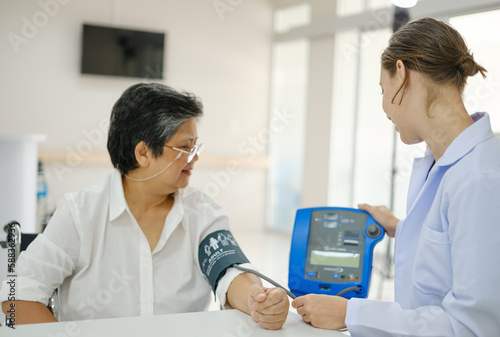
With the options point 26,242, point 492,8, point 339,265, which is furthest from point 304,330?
point 492,8

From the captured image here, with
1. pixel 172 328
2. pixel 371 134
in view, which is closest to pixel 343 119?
pixel 371 134

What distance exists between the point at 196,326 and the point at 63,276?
0.53 metres

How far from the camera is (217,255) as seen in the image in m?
1.67

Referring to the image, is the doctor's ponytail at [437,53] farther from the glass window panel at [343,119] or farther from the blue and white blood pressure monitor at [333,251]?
the glass window panel at [343,119]

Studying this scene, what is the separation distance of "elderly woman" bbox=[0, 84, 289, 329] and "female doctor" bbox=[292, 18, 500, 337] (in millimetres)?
384

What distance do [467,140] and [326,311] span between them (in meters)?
0.52

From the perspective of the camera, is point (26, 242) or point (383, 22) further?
point (383, 22)

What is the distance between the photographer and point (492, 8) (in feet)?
14.5

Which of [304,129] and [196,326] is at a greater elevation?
[304,129]

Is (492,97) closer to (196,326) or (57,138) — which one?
(196,326)

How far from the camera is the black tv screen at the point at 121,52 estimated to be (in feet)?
20.6

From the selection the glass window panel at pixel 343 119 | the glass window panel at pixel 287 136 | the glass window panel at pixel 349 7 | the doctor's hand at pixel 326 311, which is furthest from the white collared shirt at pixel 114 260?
the glass window panel at pixel 287 136

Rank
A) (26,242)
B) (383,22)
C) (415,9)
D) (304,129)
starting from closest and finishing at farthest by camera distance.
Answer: (26,242) < (415,9) < (383,22) < (304,129)

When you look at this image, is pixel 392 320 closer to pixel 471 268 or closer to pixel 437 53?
pixel 471 268
